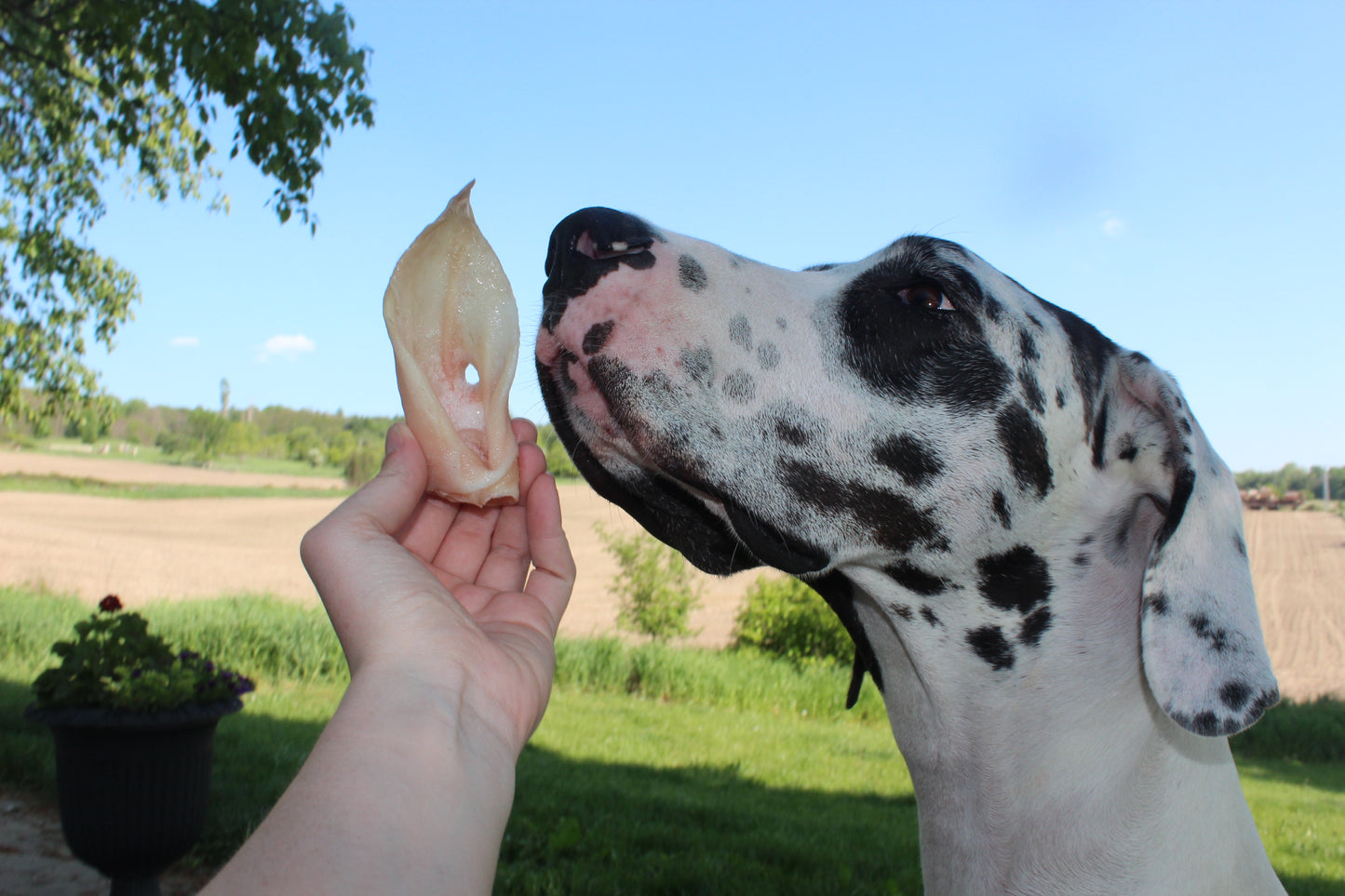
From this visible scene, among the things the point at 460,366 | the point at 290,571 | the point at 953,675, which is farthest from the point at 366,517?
the point at 290,571

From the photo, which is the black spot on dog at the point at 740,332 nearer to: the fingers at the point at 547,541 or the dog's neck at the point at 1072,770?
the fingers at the point at 547,541

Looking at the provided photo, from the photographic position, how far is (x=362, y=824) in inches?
51.6

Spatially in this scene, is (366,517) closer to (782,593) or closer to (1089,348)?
(1089,348)

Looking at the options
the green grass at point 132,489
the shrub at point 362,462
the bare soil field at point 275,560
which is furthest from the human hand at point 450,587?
the green grass at point 132,489

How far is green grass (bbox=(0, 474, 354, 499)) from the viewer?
5366cm

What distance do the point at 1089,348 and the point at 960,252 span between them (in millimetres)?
478

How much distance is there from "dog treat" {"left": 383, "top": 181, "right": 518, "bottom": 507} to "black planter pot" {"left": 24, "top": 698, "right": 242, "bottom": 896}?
3.36 m

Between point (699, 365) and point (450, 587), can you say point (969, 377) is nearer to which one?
point (699, 365)

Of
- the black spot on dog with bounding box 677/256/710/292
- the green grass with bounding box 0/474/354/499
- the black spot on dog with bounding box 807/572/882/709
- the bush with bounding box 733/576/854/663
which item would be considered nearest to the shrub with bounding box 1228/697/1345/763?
the bush with bounding box 733/576/854/663

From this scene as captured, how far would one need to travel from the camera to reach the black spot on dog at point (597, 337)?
2.14m

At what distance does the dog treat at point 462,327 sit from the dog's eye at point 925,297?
1.10 m

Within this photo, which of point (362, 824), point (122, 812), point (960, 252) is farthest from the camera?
point (122, 812)

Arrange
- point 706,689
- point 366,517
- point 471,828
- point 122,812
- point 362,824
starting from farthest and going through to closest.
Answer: point 706,689
point 122,812
point 366,517
point 471,828
point 362,824

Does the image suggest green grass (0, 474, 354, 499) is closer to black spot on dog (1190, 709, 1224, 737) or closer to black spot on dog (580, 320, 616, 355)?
black spot on dog (580, 320, 616, 355)
